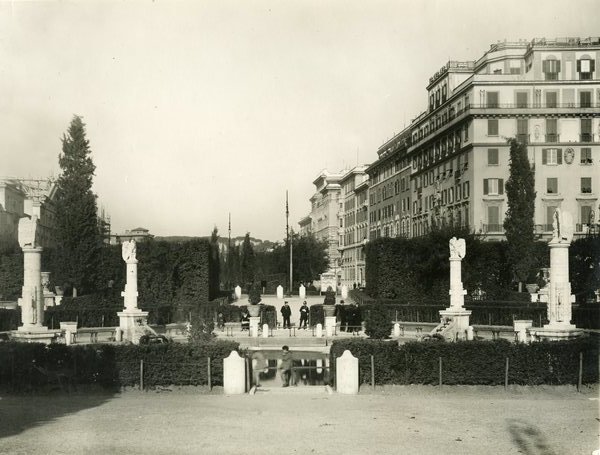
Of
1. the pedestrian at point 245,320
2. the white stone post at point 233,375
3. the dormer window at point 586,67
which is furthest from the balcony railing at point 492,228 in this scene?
the white stone post at point 233,375

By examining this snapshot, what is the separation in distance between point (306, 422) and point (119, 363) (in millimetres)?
6664

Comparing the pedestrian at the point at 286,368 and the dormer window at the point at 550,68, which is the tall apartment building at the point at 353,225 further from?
the pedestrian at the point at 286,368

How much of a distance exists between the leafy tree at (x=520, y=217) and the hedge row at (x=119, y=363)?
35140 mm

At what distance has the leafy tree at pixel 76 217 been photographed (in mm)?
53250

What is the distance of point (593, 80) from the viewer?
59.9m

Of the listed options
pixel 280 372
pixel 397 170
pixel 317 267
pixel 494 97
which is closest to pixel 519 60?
pixel 494 97

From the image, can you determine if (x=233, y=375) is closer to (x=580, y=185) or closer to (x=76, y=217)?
(x=76, y=217)

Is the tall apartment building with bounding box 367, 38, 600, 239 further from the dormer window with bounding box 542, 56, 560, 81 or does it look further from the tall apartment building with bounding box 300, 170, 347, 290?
the tall apartment building with bounding box 300, 170, 347, 290

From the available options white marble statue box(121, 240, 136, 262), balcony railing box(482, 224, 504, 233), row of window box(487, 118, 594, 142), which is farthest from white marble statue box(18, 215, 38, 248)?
row of window box(487, 118, 594, 142)

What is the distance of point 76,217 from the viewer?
175 feet

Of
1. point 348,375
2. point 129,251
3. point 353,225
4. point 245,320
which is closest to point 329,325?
point 245,320

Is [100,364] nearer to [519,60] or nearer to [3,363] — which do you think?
[3,363]

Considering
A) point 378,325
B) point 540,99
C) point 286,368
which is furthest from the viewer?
point 540,99

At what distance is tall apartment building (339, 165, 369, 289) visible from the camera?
110 meters
